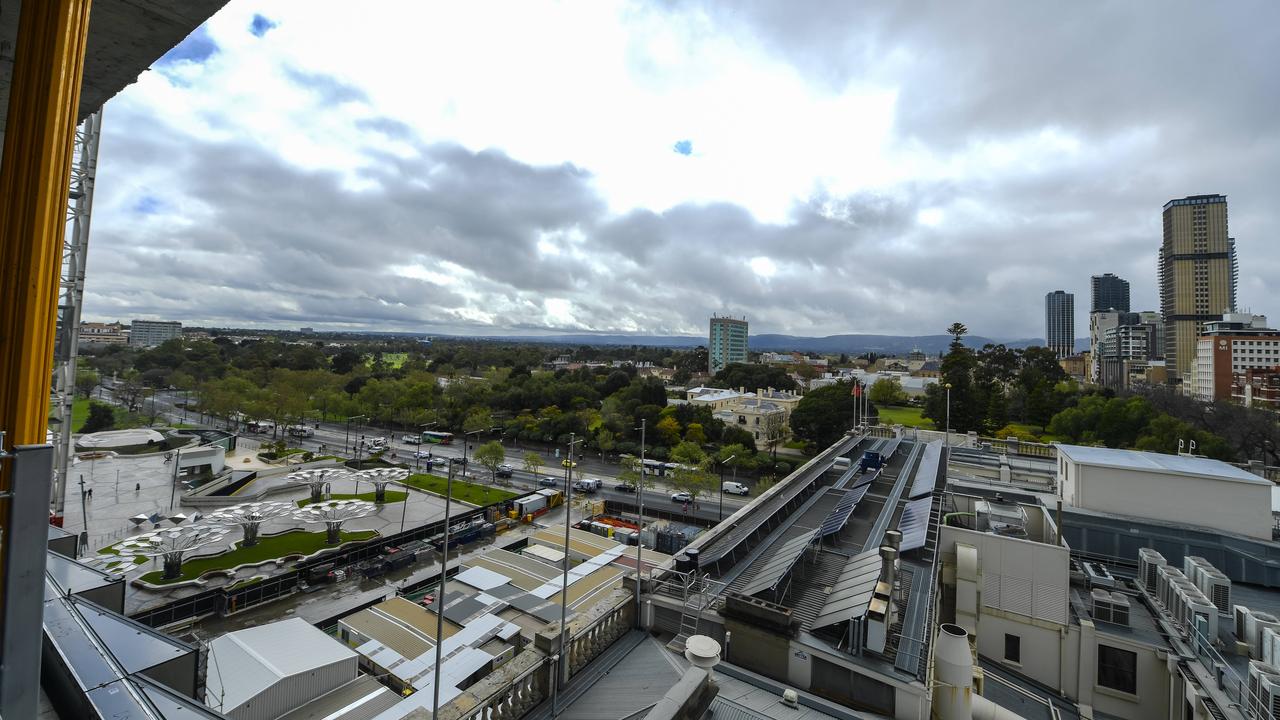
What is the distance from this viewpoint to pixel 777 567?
8.49 m

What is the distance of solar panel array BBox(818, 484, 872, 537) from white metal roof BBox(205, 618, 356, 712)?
42.2 feet

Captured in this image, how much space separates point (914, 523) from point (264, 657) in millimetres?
16490

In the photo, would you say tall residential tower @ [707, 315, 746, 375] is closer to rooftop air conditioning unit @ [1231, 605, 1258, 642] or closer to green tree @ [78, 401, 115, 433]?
green tree @ [78, 401, 115, 433]

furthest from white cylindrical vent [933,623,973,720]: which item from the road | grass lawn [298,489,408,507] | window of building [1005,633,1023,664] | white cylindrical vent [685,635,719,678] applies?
grass lawn [298,489,408,507]

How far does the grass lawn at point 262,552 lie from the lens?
20658 millimetres

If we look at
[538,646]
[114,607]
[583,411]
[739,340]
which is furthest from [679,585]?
[739,340]

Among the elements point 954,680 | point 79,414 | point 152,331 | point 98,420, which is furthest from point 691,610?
point 152,331

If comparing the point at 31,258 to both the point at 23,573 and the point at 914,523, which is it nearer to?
the point at 23,573

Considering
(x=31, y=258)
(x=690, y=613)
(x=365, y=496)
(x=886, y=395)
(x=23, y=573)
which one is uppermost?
(x=31, y=258)

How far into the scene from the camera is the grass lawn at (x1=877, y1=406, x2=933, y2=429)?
4712cm

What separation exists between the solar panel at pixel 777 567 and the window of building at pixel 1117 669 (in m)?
6.97

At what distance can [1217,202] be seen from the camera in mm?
106312

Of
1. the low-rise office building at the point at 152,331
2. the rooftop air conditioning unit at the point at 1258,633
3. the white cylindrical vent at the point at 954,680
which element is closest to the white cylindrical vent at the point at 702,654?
the white cylindrical vent at the point at 954,680

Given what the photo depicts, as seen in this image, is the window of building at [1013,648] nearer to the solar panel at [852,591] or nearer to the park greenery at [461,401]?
the solar panel at [852,591]
